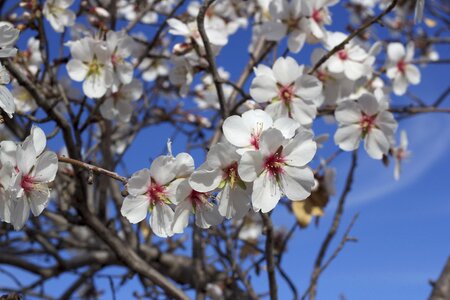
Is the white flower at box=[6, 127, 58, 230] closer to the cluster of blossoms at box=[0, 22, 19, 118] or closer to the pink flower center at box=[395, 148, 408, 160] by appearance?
the cluster of blossoms at box=[0, 22, 19, 118]

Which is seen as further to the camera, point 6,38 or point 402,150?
point 402,150

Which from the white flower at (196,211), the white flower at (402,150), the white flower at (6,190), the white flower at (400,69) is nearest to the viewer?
the white flower at (6,190)

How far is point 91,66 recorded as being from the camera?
196cm

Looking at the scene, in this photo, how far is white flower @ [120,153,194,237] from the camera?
1231 mm

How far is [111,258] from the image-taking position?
9.24 ft

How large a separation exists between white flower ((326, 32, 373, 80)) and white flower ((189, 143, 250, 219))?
2.86 feet

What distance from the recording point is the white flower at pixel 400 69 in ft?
8.24

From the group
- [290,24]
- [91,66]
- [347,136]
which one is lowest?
[347,136]

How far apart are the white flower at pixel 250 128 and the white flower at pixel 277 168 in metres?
0.04

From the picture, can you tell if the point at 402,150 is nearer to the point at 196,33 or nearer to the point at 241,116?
the point at 196,33

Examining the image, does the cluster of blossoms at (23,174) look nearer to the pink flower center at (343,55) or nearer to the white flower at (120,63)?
the white flower at (120,63)

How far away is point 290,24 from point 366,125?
0.47 meters

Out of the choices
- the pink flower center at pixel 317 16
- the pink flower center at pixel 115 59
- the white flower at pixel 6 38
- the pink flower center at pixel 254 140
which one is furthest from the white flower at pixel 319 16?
the white flower at pixel 6 38

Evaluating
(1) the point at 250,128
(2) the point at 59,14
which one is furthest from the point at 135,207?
(2) the point at 59,14
